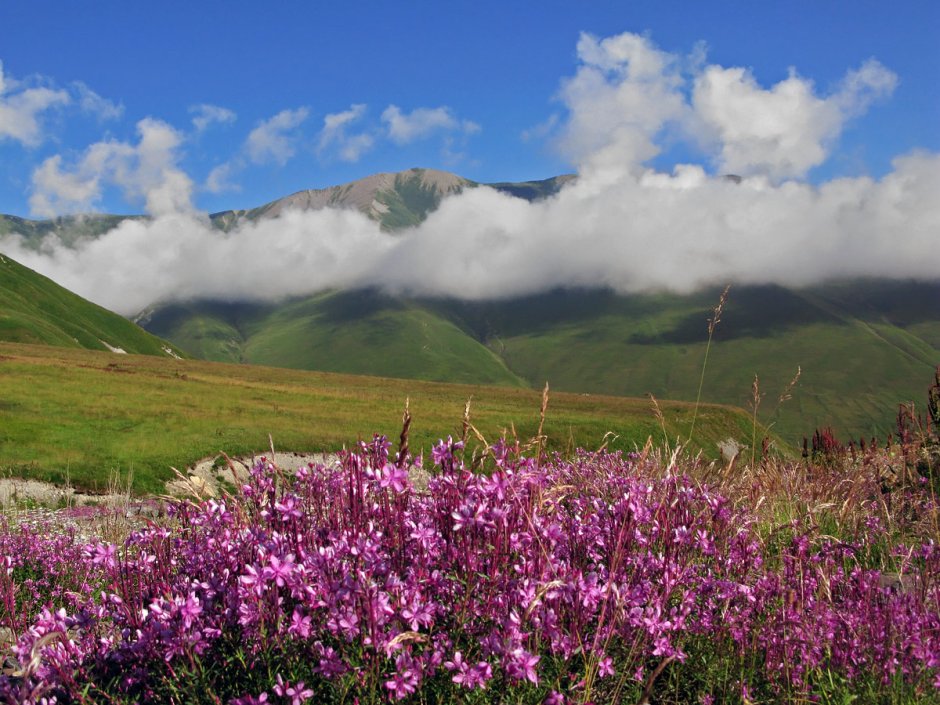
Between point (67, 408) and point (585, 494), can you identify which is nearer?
point (585, 494)

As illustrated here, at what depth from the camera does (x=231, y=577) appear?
3953 millimetres

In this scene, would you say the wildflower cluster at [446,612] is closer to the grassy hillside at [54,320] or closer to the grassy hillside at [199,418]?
the grassy hillside at [199,418]

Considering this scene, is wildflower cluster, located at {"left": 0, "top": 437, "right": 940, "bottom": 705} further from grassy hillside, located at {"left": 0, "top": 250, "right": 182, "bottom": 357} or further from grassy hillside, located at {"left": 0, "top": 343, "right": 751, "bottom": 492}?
grassy hillside, located at {"left": 0, "top": 250, "right": 182, "bottom": 357}

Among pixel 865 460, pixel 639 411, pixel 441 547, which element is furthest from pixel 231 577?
pixel 639 411

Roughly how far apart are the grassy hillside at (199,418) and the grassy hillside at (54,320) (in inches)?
1843

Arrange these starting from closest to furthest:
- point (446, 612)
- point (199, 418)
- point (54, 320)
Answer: point (446, 612)
point (199, 418)
point (54, 320)

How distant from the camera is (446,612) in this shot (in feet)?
12.5

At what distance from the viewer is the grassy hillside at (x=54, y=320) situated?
128125mm

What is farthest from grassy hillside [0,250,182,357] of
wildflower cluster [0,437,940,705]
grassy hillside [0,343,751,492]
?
→ wildflower cluster [0,437,940,705]

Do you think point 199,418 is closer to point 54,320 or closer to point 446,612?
point 446,612

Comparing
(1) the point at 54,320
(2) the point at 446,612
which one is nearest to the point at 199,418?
(2) the point at 446,612

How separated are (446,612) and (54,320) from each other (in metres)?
184

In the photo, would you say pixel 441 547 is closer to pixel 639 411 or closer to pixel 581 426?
pixel 581 426

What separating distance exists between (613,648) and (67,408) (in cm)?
4733
